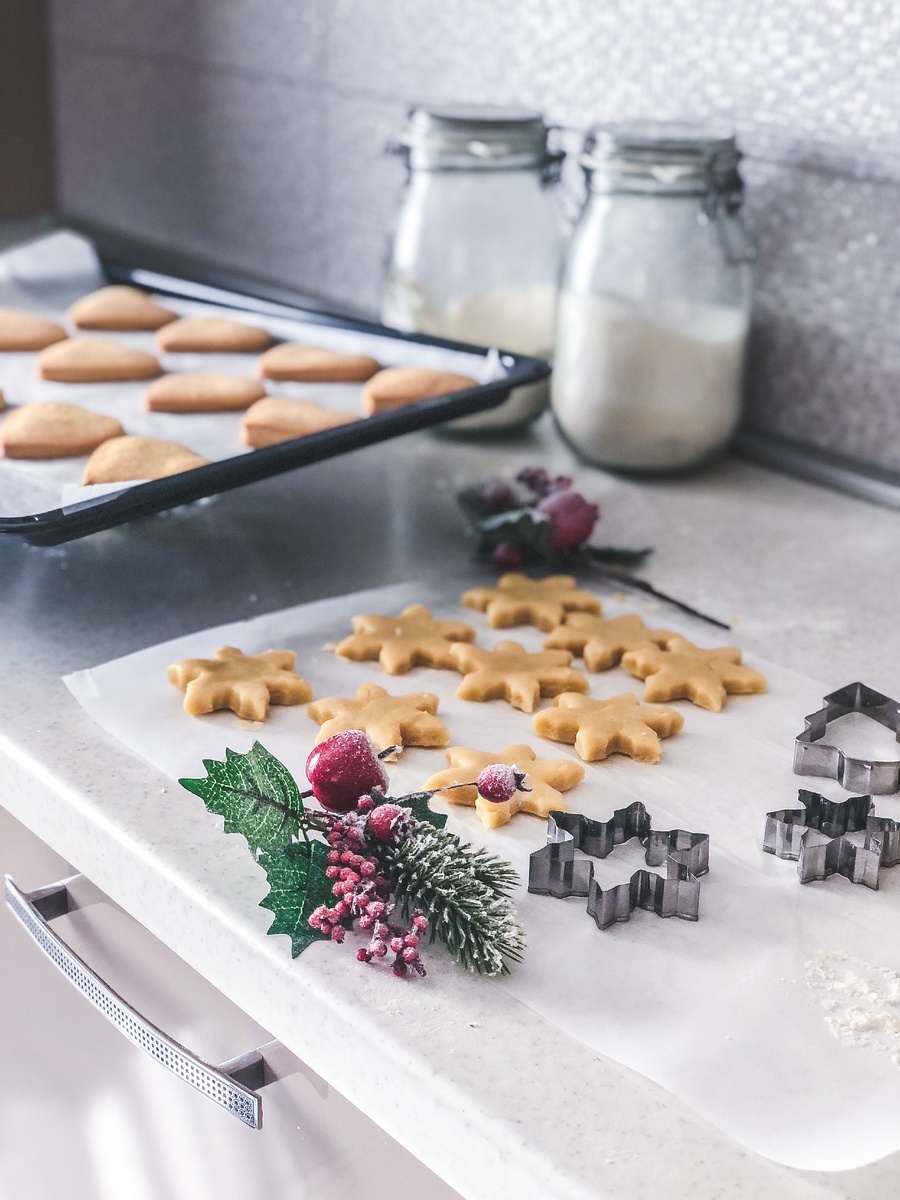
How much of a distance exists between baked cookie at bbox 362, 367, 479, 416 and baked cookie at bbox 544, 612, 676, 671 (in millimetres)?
225

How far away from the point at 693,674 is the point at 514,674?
10cm

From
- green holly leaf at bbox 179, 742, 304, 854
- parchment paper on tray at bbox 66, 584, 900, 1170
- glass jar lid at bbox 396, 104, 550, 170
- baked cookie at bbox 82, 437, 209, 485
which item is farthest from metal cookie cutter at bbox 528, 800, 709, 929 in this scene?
glass jar lid at bbox 396, 104, 550, 170

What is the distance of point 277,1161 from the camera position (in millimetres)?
546

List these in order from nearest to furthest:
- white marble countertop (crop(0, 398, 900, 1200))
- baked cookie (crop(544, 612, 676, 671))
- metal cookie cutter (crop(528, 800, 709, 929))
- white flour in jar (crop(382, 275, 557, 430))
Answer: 1. white marble countertop (crop(0, 398, 900, 1200))
2. metal cookie cutter (crop(528, 800, 709, 929))
3. baked cookie (crop(544, 612, 676, 671))
4. white flour in jar (crop(382, 275, 557, 430))

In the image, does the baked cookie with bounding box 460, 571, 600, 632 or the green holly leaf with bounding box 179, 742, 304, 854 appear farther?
the baked cookie with bounding box 460, 571, 600, 632

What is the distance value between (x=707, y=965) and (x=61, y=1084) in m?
0.37

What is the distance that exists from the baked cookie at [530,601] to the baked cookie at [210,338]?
36 centimetres

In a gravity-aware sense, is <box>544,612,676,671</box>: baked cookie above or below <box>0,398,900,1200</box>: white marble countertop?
above

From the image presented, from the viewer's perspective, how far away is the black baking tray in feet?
2.35

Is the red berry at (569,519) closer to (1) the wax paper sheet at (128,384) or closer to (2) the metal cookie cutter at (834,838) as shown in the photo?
(1) the wax paper sheet at (128,384)

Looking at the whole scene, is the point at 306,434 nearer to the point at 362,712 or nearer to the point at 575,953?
the point at 362,712

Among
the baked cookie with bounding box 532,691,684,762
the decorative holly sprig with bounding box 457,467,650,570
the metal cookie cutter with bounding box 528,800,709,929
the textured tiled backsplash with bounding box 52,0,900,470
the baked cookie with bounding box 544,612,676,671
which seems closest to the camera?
the metal cookie cutter with bounding box 528,800,709,929

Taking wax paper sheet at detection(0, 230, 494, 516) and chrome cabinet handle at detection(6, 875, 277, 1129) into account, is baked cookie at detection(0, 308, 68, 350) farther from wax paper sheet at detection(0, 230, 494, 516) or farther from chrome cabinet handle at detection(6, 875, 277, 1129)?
chrome cabinet handle at detection(6, 875, 277, 1129)

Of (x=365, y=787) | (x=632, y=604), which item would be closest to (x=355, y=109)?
(x=632, y=604)
